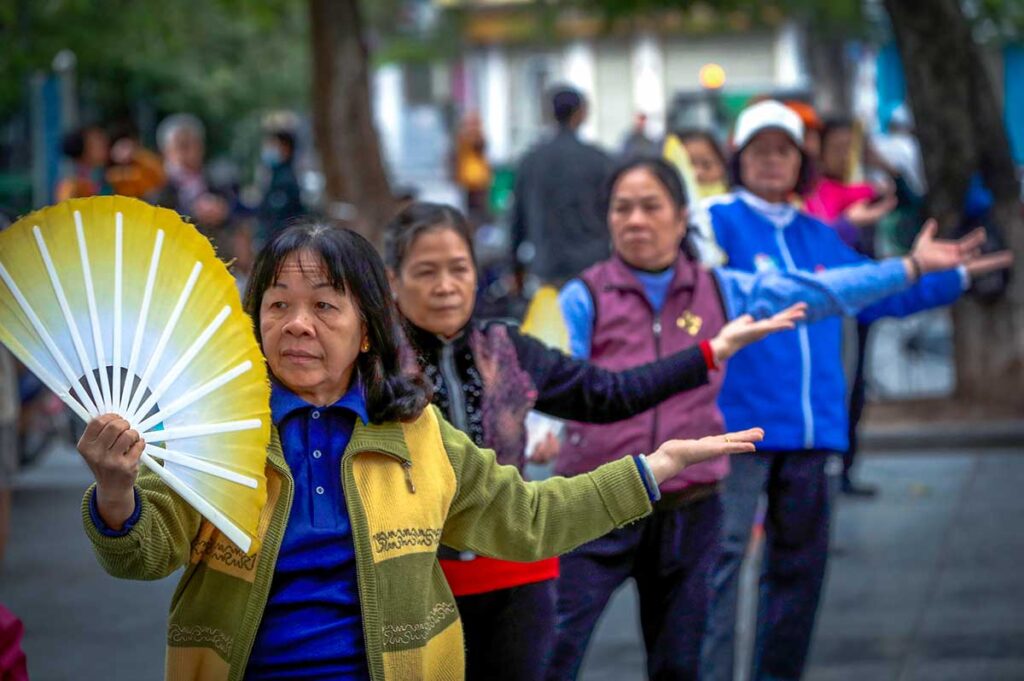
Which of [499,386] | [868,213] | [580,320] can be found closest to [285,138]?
[868,213]

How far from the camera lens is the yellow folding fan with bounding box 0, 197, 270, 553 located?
289cm

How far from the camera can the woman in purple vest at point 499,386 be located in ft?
14.7

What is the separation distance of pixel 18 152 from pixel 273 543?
21172 mm

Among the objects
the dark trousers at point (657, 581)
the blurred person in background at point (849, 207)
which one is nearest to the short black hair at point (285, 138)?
the blurred person in background at point (849, 207)

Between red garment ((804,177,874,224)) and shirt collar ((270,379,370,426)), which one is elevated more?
red garment ((804,177,874,224))

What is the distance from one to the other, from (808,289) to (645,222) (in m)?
0.55

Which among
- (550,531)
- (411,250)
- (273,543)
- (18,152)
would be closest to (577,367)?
(411,250)

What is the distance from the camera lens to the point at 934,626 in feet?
24.3

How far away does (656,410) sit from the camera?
5.02 metres

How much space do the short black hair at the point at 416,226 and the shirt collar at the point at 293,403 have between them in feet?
4.09

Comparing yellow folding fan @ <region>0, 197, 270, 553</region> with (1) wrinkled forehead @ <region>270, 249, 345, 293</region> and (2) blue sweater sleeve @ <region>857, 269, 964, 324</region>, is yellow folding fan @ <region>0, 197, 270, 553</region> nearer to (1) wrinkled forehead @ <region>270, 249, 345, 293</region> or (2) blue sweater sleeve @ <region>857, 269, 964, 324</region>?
(1) wrinkled forehead @ <region>270, 249, 345, 293</region>

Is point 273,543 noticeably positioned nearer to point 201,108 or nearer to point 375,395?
point 375,395

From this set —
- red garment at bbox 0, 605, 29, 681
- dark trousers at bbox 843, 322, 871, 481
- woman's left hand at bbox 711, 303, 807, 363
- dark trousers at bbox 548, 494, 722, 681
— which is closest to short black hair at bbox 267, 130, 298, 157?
dark trousers at bbox 843, 322, 871, 481

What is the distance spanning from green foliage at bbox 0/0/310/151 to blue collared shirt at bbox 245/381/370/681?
1263 centimetres
